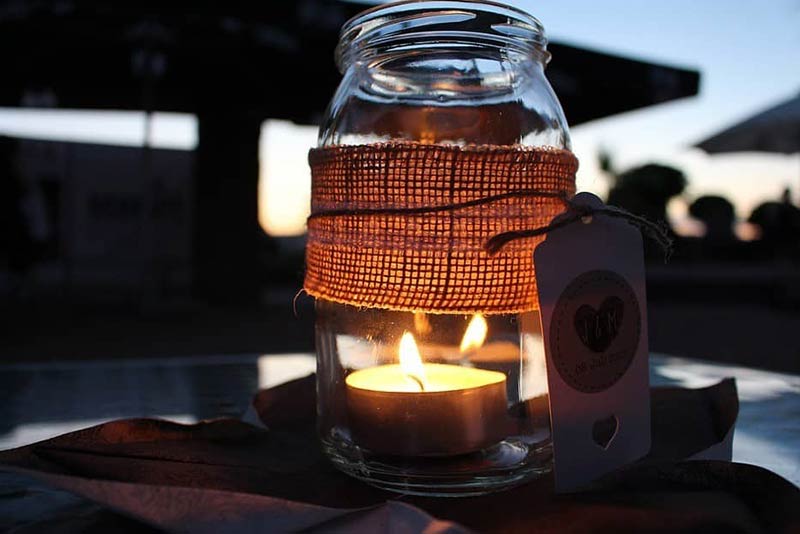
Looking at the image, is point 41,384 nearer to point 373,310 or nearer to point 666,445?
point 373,310

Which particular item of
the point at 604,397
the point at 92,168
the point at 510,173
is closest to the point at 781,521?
the point at 604,397

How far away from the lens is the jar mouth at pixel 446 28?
0.44 m

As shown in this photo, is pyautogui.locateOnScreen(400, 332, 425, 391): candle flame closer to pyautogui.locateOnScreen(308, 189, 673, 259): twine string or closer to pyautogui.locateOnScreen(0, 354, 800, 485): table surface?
pyautogui.locateOnScreen(308, 189, 673, 259): twine string

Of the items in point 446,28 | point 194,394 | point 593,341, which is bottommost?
point 194,394

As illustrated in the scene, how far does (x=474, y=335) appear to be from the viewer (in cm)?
46

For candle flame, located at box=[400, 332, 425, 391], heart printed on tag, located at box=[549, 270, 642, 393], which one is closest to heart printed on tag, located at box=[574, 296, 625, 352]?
heart printed on tag, located at box=[549, 270, 642, 393]

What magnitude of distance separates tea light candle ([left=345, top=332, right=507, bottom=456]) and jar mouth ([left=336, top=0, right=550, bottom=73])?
7.7 inches

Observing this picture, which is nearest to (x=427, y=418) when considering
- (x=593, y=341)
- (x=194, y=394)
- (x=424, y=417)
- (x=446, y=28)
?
(x=424, y=417)

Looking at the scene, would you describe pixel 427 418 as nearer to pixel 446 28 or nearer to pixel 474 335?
pixel 474 335

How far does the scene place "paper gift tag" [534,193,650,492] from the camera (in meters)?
0.38

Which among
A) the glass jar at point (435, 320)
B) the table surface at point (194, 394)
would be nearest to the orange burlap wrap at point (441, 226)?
the glass jar at point (435, 320)

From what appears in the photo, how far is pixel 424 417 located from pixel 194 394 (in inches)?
15.2

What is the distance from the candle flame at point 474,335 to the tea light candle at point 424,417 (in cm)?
4

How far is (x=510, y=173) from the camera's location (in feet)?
1.37
